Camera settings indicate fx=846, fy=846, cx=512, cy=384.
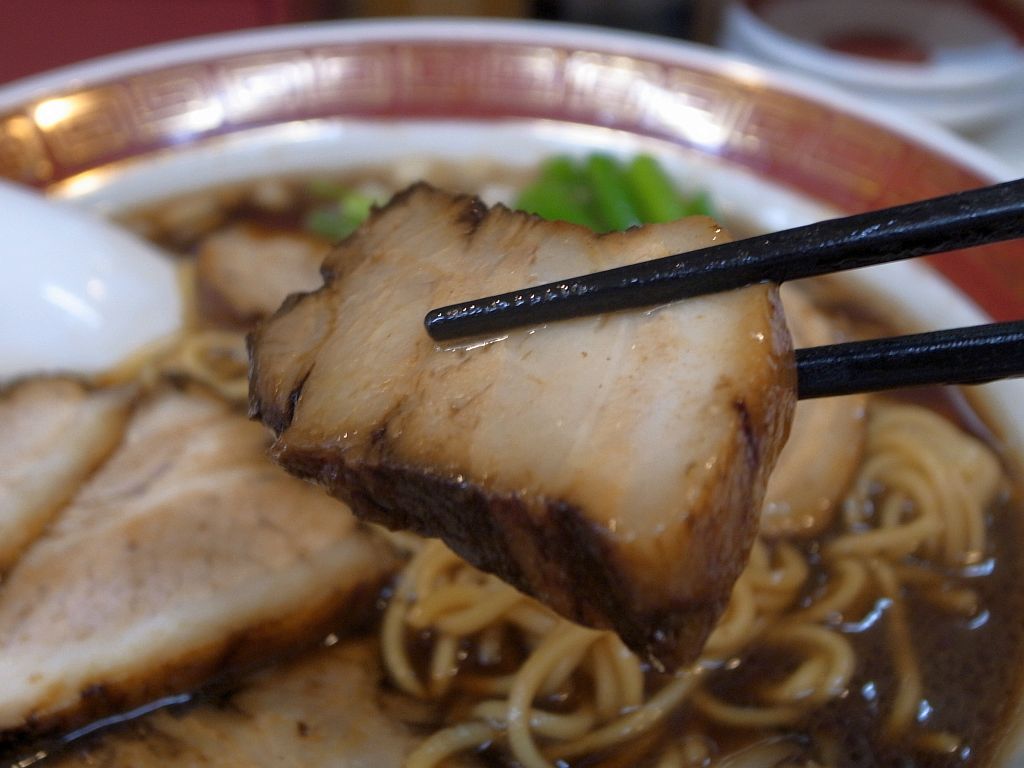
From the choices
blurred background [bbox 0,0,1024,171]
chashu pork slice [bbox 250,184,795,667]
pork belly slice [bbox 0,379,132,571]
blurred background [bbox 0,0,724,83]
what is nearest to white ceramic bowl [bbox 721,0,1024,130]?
blurred background [bbox 0,0,1024,171]

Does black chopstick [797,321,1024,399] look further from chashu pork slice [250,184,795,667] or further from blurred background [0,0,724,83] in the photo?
blurred background [0,0,724,83]

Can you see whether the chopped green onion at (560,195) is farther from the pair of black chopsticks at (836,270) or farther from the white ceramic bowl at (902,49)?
the pair of black chopsticks at (836,270)

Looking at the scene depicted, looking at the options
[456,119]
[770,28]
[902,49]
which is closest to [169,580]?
[456,119]

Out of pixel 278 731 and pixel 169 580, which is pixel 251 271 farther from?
pixel 278 731

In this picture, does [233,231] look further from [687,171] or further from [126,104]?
[687,171]

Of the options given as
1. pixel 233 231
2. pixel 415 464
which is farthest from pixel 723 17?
pixel 415 464

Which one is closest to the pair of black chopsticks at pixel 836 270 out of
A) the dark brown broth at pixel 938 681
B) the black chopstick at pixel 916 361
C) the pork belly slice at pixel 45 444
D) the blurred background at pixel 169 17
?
the black chopstick at pixel 916 361
